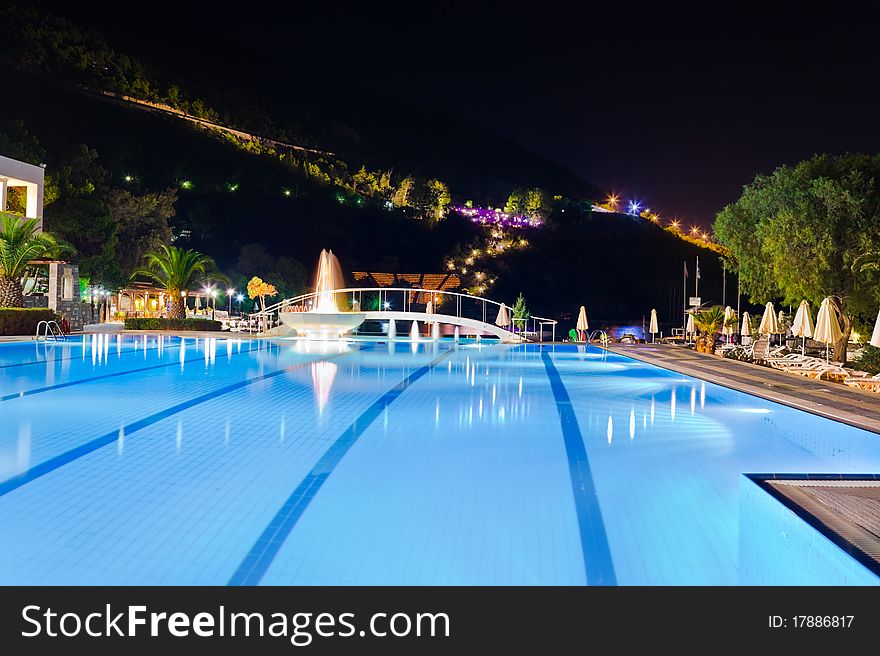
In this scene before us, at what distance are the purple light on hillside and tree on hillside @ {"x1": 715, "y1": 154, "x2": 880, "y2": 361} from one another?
179 feet

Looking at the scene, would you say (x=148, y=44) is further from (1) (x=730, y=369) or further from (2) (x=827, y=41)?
(1) (x=730, y=369)

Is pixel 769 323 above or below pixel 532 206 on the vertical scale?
below

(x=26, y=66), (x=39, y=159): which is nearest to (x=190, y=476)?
(x=39, y=159)

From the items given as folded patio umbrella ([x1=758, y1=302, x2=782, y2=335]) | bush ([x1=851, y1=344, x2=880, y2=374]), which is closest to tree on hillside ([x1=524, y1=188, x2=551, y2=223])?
folded patio umbrella ([x1=758, y1=302, x2=782, y2=335])

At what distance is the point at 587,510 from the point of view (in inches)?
158

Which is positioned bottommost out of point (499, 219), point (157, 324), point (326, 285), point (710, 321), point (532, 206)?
point (157, 324)

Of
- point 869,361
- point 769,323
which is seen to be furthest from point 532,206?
point 869,361

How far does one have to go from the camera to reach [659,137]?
4784 centimetres

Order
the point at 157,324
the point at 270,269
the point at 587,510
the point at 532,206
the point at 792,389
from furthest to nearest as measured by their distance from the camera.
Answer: the point at 532,206
the point at 270,269
the point at 157,324
the point at 792,389
the point at 587,510

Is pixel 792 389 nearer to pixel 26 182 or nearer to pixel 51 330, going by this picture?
pixel 51 330

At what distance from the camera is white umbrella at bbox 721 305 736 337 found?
21266 millimetres

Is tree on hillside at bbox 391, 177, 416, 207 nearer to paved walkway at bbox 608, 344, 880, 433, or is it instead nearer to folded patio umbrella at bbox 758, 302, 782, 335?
folded patio umbrella at bbox 758, 302, 782, 335

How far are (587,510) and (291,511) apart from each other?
170cm

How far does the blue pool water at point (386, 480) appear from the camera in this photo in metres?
3.08
